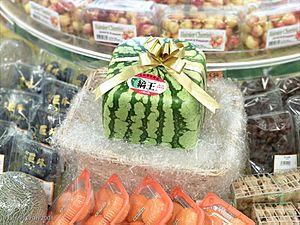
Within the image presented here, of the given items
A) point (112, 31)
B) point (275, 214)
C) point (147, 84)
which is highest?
point (112, 31)

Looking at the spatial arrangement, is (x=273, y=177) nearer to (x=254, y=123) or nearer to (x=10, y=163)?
(x=254, y=123)

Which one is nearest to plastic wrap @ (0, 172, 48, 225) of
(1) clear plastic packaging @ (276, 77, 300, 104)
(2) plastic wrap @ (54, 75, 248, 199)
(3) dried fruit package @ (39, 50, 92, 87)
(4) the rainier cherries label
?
(2) plastic wrap @ (54, 75, 248, 199)

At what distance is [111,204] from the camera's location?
5.77 feet

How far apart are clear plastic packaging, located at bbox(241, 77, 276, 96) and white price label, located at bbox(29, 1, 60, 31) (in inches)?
36.8

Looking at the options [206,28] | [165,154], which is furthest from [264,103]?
[165,154]

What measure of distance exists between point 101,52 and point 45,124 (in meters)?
0.44

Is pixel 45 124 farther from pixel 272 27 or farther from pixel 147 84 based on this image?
pixel 272 27

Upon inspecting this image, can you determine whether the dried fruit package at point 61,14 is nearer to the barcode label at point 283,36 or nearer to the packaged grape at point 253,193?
the barcode label at point 283,36

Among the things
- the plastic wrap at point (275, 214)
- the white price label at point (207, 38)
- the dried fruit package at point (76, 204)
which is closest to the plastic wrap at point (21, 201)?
the dried fruit package at point (76, 204)

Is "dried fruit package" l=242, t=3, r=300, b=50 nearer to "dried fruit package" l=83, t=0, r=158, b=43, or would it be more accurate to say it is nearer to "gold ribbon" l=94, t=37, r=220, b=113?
"dried fruit package" l=83, t=0, r=158, b=43

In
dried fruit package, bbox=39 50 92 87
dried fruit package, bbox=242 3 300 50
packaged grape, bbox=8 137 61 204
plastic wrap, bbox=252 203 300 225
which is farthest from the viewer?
dried fruit package, bbox=39 50 92 87

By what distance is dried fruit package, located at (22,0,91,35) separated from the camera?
2.36 metres

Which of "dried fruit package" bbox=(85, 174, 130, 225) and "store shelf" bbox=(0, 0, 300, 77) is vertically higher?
"store shelf" bbox=(0, 0, 300, 77)

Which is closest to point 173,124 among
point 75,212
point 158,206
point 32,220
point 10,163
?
point 158,206
